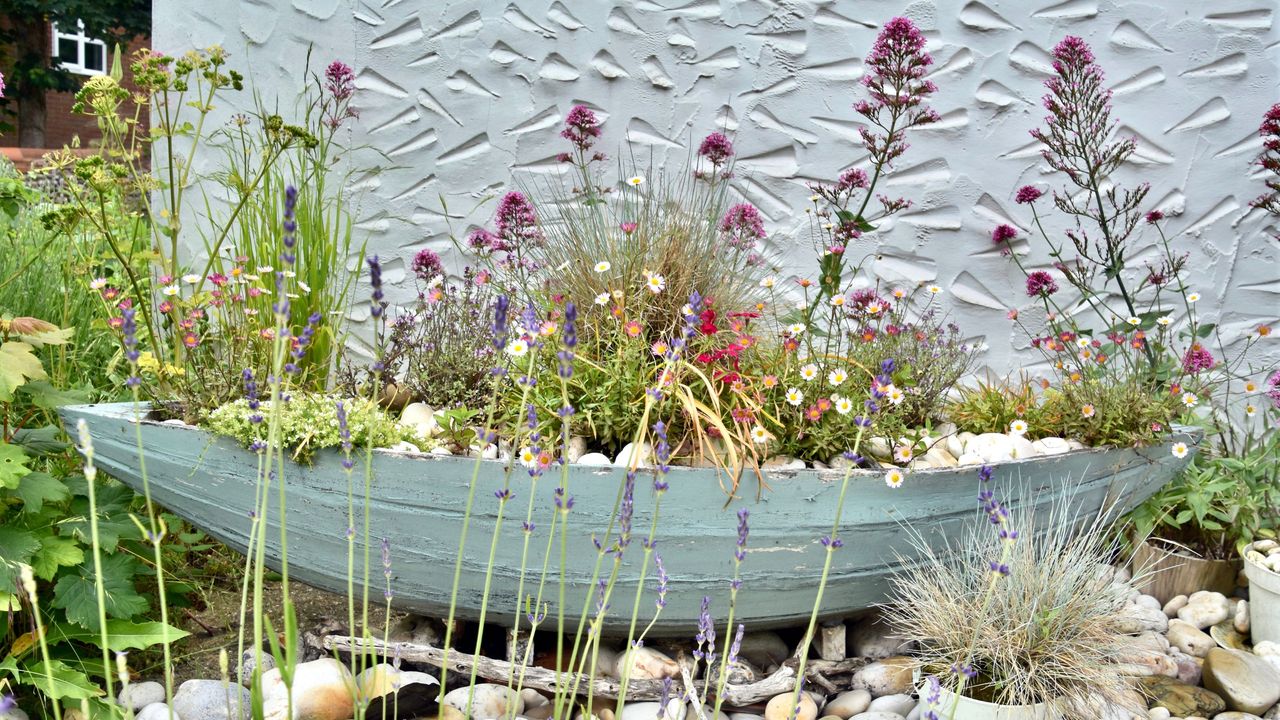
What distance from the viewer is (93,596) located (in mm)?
1802

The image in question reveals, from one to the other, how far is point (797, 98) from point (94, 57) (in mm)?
11968

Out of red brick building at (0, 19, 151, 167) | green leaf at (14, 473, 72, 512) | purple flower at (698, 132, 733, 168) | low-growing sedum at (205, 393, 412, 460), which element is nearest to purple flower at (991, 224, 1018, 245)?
purple flower at (698, 132, 733, 168)

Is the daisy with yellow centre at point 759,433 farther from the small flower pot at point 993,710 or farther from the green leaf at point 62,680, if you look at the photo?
the green leaf at point 62,680

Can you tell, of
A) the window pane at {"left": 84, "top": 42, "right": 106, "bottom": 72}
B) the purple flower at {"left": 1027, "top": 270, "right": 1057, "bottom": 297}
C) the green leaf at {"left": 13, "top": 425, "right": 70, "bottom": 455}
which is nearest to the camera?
the green leaf at {"left": 13, "top": 425, "right": 70, "bottom": 455}

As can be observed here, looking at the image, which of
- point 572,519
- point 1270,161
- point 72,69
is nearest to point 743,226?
point 572,519

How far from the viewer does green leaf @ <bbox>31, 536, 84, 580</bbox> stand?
1737mm

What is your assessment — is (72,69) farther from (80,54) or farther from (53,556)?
(53,556)

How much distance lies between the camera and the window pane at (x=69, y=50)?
11711 millimetres

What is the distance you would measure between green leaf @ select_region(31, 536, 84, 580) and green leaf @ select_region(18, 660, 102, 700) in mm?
167

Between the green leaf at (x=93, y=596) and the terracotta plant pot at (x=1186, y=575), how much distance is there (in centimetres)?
244

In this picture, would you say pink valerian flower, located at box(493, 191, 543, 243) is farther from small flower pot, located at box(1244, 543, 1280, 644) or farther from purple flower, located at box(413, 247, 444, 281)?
small flower pot, located at box(1244, 543, 1280, 644)

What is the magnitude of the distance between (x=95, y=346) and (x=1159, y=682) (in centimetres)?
306

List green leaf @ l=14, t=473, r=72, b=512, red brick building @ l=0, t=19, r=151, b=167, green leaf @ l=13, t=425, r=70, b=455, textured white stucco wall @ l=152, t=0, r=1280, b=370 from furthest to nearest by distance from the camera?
red brick building @ l=0, t=19, r=151, b=167, textured white stucco wall @ l=152, t=0, r=1280, b=370, green leaf @ l=13, t=425, r=70, b=455, green leaf @ l=14, t=473, r=72, b=512

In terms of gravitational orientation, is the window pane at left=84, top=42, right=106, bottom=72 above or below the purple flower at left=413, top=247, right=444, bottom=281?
above
